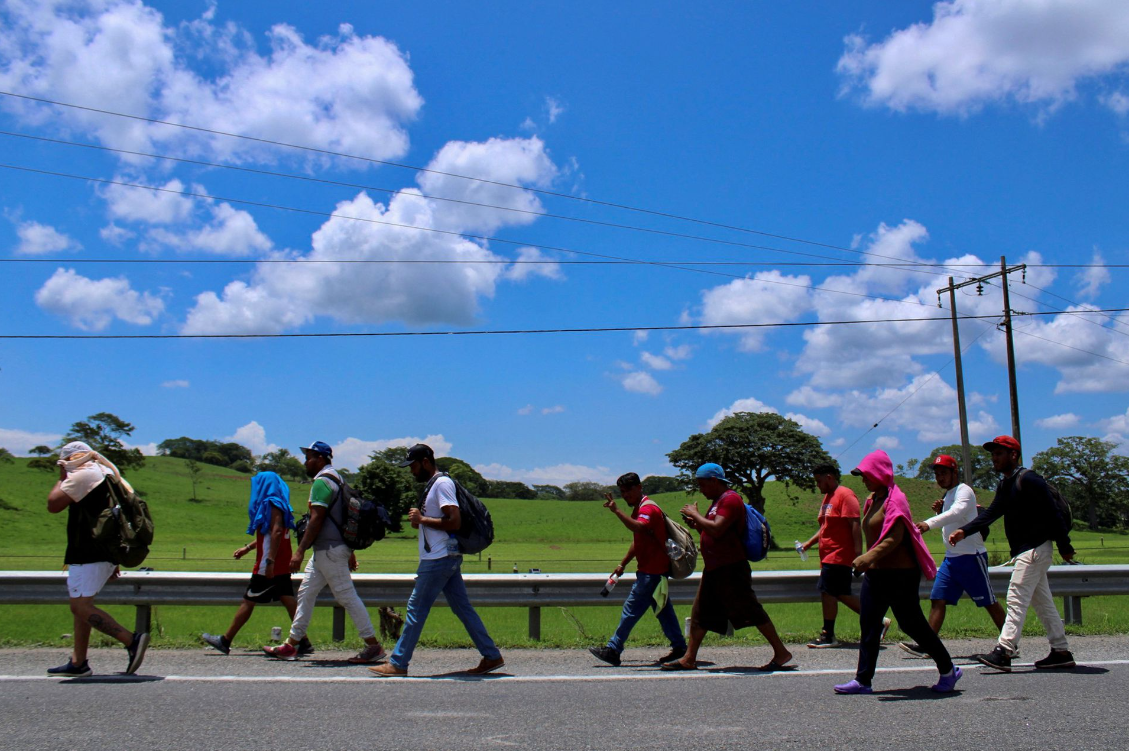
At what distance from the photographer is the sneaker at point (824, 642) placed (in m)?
8.00

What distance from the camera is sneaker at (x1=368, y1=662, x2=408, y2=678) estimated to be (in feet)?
21.3

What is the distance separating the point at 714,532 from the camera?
670 centimetres

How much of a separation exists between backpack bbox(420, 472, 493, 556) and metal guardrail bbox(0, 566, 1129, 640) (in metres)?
1.51

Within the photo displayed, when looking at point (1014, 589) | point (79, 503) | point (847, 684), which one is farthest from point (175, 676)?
point (1014, 589)

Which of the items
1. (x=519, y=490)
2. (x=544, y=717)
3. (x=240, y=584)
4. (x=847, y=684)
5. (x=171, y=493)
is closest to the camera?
(x=544, y=717)

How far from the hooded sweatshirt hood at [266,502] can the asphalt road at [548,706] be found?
121 cm

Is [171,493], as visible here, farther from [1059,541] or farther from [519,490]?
[1059,541]

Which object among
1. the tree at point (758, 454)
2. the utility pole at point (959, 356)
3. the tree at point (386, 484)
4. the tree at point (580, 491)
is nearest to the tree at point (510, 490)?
the tree at point (580, 491)

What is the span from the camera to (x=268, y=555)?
297 inches

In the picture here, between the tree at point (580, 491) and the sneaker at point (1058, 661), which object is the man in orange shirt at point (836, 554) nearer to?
the sneaker at point (1058, 661)

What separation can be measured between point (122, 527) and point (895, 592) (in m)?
5.99

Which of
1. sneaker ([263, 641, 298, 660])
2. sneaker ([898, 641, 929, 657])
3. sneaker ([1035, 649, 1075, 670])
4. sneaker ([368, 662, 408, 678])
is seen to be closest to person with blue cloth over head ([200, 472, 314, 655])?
sneaker ([263, 641, 298, 660])

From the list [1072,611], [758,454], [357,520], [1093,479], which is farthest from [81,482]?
[1093,479]

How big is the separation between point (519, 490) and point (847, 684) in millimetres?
135451
